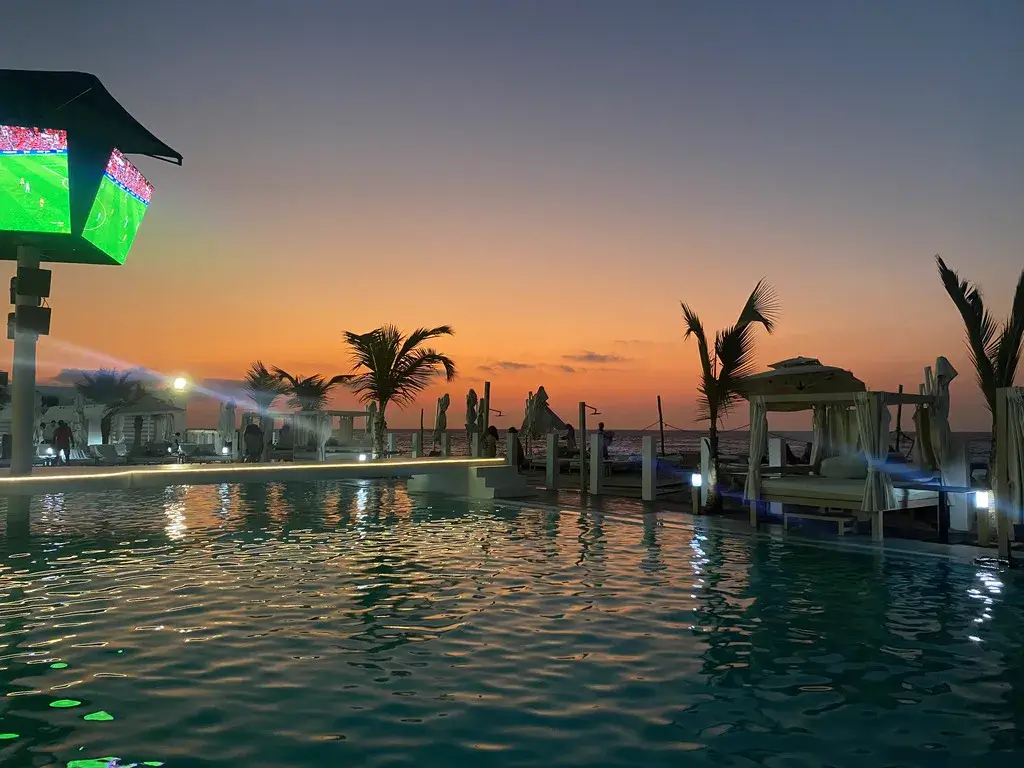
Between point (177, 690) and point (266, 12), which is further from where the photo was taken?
point (266, 12)

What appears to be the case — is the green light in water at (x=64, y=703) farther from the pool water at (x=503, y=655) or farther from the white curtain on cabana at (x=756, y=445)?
the white curtain on cabana at (x=756, y=445)

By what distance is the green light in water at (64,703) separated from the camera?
402 cm

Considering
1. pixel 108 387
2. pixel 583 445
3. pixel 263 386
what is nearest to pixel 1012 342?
pixel 583 445

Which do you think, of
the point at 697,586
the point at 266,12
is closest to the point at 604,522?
the point at 697,586

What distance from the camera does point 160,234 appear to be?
A: 60.7 ft

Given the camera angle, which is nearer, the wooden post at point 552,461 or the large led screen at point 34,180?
the large led screen at point 34,180

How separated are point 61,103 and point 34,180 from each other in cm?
156

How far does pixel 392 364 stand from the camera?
66.3 feet

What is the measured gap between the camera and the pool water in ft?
11.7

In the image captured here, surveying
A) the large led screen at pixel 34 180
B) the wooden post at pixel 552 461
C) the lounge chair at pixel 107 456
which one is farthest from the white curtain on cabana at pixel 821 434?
the lounge chair at pixel 107 456

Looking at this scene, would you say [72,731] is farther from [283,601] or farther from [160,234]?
[160,234]

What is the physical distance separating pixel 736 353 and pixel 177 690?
437 inches

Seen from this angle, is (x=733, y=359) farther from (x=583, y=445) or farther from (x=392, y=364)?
(x=392, y=364)

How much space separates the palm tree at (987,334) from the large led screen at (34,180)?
638 inches
